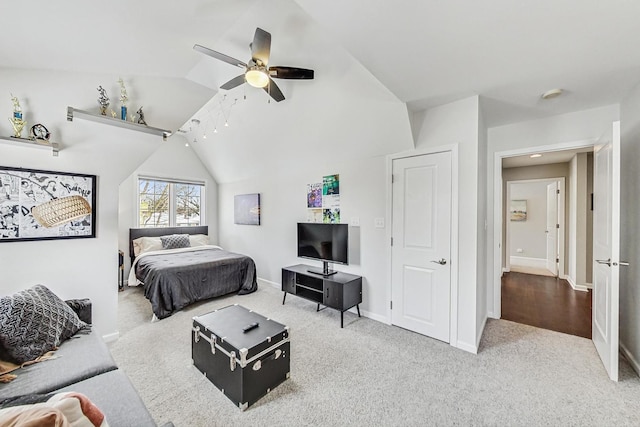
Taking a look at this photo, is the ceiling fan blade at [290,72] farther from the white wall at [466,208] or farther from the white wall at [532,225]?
the white wall at [532,225]

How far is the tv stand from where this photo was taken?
124 inches

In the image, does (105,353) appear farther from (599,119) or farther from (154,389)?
(599,119)

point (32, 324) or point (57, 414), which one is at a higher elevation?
point (57, 414)

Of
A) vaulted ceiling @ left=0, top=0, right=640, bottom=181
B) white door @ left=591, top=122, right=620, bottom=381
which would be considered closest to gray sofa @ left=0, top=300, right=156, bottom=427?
vaulted ceiling @ left=0, top=0, right=640, bottom=181

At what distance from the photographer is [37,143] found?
2.12 meters

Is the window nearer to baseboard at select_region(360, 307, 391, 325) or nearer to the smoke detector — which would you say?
baseboard at select_region(360, 307, 391, 325)

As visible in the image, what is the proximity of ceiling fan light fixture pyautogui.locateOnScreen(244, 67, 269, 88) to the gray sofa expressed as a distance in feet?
7.28

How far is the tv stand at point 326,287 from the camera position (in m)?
3.14

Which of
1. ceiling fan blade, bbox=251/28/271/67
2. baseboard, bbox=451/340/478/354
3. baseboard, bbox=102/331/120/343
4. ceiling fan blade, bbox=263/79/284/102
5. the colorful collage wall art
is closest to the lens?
ceiling fan blade, bbox=251/28/271/67

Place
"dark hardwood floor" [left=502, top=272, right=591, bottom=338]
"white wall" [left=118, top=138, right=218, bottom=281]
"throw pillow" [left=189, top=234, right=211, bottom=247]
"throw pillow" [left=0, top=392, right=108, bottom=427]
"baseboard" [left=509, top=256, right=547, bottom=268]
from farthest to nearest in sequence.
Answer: "baseboard" [left=509, top=256, right=547, bottom=268], "throw pillow" [left=189, top=234, right=211, bottom=247], "white wall" [left=118, top=138, right=218, bottom=281], "dark hardwood floor" [left=502, top=272, right=591, bottom=338], "throw pillow" [left=0, top=392, right=108, bottom=427]

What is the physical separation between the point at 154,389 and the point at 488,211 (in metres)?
3.91

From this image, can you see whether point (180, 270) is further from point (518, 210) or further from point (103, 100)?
point (518, 210)

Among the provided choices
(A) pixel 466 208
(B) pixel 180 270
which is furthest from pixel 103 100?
(A) pixel 466 208

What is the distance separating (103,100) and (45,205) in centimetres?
107
